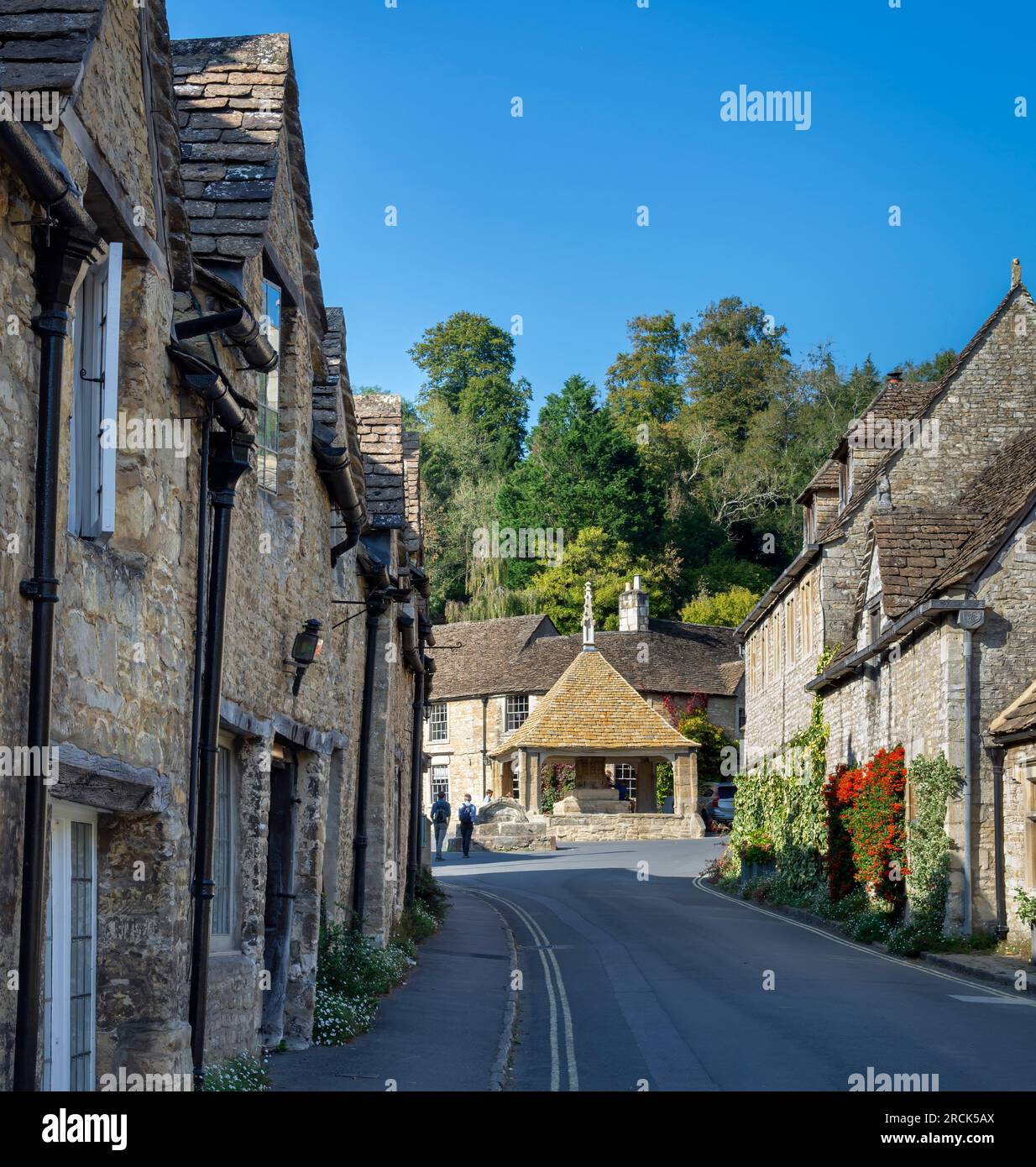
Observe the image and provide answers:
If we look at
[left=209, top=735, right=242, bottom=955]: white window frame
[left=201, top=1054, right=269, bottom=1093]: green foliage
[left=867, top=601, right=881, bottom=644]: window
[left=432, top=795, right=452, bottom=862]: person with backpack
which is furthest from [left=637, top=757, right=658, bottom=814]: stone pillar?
[left=201, top=1054, right=269, bottom=1093]: green foliage

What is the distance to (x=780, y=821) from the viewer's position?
3028cm

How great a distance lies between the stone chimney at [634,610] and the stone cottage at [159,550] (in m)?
50.0

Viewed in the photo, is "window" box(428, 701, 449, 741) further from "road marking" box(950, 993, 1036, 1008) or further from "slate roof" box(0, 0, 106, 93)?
"slate roof" box(0, 0, 106, 93)

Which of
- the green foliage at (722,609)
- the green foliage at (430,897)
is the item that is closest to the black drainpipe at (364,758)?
the green foliage at (430,897)

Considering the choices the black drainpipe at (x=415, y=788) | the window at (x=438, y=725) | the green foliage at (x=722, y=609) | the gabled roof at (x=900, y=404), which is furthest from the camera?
the green foliage at (x=722, y=609)

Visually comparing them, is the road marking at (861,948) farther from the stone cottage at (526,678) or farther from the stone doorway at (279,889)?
the stone cottage at (526,678)

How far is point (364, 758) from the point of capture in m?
16.7

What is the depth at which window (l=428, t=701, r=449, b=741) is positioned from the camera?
62.0m

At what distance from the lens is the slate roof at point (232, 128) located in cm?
1035

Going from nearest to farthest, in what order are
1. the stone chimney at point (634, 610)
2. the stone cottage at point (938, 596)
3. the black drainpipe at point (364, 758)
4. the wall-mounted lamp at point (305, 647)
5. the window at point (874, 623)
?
the wall-mounted lamp at point (305, 647) → the black drainpipe at point (364, 758) → the stone cottage at point (938, 596) → the window at point (874, 623) → the stone chimney at point (634, 610)

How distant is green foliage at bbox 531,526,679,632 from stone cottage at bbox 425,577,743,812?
164 inches

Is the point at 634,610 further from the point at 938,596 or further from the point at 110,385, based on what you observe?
the point at 110,385
